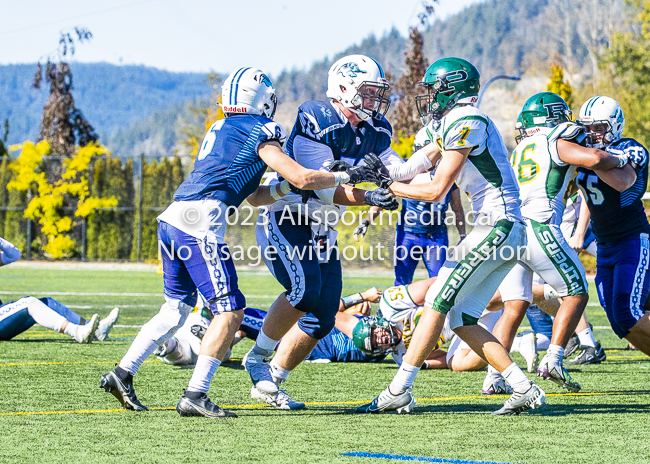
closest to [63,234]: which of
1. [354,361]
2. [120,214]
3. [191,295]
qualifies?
[120,214]

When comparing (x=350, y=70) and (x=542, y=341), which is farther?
(x=542, y=341)

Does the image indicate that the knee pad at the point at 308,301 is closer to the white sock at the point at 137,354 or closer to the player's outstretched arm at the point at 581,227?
the white sock at the point at 137,354

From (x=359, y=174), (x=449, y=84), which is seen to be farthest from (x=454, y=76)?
(x=359, y=174)

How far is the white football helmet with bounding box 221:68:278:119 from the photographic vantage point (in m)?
4.92

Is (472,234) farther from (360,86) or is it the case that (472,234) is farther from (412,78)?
(412,78)

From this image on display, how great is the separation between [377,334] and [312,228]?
1.70 m

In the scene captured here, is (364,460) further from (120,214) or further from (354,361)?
(120,214)

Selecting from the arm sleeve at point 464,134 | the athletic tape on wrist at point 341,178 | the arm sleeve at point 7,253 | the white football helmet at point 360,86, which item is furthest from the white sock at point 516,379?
the arm sleeve at point 7,253

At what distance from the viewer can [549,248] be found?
564 cm

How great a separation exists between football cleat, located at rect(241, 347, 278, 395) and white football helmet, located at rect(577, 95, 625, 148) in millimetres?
2795

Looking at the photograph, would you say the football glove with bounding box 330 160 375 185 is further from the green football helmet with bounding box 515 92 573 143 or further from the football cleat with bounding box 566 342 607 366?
the football cleat with bounding box 566 342 607 366

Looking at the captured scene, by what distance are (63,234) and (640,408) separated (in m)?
24.1

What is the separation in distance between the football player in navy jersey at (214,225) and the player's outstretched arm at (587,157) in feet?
5.38

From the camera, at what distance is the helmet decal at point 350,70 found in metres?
5.16
